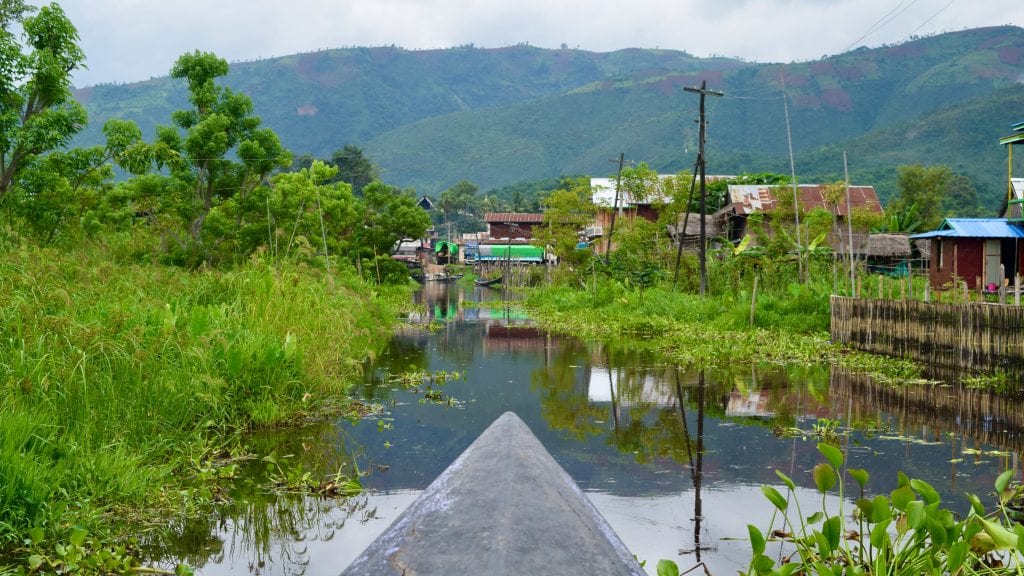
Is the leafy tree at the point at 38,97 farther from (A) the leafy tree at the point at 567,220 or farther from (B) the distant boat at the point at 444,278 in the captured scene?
(B) the distant boat at the point at 444,278

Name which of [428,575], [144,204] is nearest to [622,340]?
[144,204]

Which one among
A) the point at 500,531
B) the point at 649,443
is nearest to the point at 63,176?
the point at 649,443

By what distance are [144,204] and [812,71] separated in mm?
185570

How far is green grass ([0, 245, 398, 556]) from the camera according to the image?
567 centimetres

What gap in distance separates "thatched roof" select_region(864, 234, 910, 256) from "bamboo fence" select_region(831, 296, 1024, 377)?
2557 cm

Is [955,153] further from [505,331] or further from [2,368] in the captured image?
[2,368]

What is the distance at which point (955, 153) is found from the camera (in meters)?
85.4

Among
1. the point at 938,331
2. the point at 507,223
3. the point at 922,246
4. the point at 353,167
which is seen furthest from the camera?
the point at 353,167

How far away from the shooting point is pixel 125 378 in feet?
24.1

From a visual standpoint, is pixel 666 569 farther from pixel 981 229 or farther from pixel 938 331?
pixel 981 229

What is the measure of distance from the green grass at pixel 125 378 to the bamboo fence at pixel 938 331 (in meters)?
8.64

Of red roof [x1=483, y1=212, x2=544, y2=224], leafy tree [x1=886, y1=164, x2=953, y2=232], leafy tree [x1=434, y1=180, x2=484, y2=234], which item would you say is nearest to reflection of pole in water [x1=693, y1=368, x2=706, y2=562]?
leafy tree [x1=886, y1=164, x2=953, y2=232]

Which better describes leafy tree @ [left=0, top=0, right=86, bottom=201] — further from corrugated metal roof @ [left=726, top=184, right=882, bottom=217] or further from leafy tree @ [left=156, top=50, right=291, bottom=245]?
corrugated metal roof @ [left=726, top=184, right=882, bottom=217]

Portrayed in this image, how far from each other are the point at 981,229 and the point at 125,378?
26486mm
